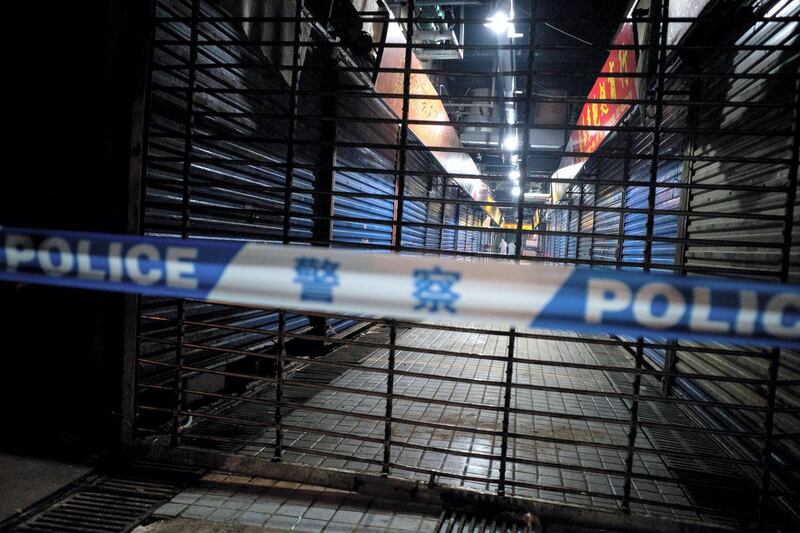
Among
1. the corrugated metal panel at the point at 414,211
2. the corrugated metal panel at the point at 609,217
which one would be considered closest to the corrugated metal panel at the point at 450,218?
the corrugated metal panel at the point at 414,211

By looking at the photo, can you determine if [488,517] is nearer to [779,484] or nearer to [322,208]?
[779,484]

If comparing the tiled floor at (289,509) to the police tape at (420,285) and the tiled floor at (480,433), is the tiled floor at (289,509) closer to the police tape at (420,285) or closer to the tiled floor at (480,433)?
the tiled floor at (480,433)

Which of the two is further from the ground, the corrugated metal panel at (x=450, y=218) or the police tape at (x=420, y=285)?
the corrugated metal panel at (x=450, y=218)

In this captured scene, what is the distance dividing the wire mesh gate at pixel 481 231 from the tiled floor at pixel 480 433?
0.03m

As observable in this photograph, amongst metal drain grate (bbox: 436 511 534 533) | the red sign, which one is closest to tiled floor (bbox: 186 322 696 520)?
metal drain grate (bbox: 436 511 534 533)

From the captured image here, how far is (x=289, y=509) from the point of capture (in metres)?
3.26

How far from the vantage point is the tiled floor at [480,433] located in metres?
3.46

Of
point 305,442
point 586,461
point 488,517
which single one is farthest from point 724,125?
point 305,442

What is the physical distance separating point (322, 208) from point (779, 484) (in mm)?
6216

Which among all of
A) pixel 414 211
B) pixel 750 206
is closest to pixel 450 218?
pixel 414 211

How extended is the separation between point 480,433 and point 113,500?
2.78 metres

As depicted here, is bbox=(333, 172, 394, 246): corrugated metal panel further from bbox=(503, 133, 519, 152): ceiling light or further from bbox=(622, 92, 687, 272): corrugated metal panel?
bbox=(503, 133, 519, 152): ceiling light

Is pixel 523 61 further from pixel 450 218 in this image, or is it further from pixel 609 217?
pixel 450 218

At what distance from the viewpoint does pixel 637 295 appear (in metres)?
2.22
